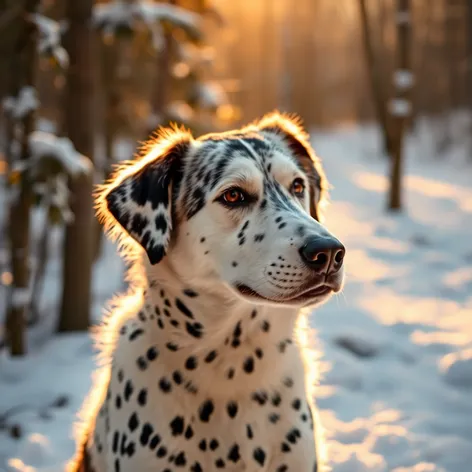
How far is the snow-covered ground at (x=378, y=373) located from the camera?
458 cm

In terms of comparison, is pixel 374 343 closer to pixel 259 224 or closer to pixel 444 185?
pixel 259 224

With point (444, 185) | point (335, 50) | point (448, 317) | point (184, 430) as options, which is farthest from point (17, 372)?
point (335, 50)

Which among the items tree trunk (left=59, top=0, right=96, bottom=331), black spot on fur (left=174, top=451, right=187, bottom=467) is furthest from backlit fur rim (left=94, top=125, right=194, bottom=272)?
tree trunk (left=59, top=0, right=96, bottom=331)

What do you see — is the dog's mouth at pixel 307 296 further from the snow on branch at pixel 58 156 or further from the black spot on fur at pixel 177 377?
the snow on branch at pixel 58 156

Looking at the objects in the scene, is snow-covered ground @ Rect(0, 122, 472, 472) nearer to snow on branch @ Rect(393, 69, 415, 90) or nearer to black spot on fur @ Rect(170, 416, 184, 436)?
black spot on fur @ Rect(170, 416, 184, 436)

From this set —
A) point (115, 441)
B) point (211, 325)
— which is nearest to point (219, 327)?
point (211, 325)

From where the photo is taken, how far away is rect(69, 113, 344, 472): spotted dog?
2.89 meters

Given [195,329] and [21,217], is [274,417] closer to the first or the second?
[195,329]

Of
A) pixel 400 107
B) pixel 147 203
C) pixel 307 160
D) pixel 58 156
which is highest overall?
pixel 400 107

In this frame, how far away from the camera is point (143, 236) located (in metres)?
2.97

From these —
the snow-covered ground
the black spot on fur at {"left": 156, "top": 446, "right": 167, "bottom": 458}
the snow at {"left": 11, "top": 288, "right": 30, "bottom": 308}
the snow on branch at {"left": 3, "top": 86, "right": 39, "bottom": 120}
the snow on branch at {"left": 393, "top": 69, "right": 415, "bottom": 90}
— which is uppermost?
the snow on branch at {"left": 393, "top": 69, "right": 415, "bottom": 90}

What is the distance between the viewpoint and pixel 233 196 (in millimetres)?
3025

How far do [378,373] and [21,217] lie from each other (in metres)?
3.42

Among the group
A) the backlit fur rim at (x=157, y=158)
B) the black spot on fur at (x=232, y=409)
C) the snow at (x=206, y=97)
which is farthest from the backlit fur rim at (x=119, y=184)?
the snow at (x=206, y=97)
